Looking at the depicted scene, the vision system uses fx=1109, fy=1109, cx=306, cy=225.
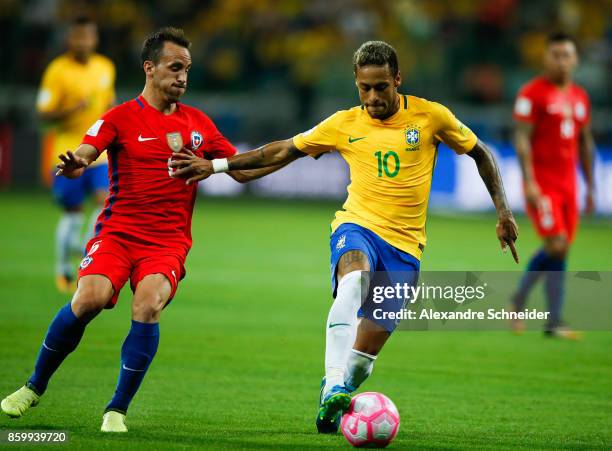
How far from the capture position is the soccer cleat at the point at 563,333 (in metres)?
10.4

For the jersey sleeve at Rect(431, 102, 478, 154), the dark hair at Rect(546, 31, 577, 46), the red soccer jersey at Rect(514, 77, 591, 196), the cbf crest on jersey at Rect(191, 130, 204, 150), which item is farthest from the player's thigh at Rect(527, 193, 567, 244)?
the cbf crest on jersey at Rect(191, 130, 204, 150)

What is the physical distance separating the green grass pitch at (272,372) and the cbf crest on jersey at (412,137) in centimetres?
161

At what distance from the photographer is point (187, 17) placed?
2817cm

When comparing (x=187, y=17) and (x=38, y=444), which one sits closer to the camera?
(x=38, y=444)

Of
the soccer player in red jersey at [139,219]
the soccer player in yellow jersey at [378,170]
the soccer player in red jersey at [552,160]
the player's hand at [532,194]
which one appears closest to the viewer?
the soccer player in red jersey at [139,219]

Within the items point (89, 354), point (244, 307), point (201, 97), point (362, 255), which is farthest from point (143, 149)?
point (201, 97)

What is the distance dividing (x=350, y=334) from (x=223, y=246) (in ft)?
35.4

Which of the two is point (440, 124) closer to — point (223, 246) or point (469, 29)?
point (223, 246)

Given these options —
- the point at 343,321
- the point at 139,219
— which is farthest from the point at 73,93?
the point at 343,321

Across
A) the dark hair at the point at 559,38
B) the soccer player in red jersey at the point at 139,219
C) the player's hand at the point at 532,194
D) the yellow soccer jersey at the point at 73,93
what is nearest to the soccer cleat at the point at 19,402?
the soccer player in red jersey at the point at 139,219

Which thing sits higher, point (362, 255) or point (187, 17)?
point (187, 17)

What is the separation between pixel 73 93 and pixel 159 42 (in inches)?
239

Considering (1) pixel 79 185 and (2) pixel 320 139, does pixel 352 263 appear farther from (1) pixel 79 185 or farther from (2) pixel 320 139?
(1) pixel 79 185

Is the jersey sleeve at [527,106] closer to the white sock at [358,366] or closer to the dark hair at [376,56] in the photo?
the dark hair at [376,56]
